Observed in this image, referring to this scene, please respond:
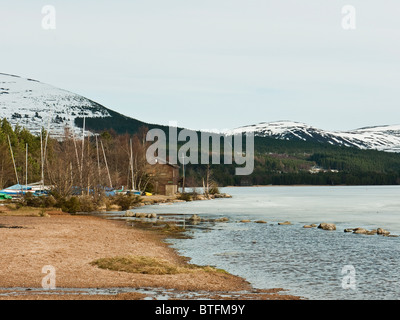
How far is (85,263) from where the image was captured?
23.5 m

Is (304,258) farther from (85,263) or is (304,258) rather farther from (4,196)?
(4,196)

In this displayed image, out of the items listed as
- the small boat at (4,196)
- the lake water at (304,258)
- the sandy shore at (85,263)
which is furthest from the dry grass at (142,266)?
the small boat at (4,196)

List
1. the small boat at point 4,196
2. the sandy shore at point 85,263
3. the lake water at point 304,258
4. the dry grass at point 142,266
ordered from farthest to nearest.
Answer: the small boat at point 4,196 < the dry grass at point 142,266 < the lake water at point 304,258 < the sandy shore at point 85,263

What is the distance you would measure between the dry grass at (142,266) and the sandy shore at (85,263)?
0.47m

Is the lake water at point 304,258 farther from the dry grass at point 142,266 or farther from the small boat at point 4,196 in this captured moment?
the small boat at point 4,196

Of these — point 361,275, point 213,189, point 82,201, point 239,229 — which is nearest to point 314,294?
point 361,275

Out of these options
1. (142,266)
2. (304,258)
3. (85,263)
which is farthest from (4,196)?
(142,266)

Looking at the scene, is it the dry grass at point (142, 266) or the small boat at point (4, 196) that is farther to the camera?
the small boat at point (4, 196)

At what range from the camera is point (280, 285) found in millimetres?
20922

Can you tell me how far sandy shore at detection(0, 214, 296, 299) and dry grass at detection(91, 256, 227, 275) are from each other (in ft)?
1.54

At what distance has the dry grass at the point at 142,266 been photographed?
862 inches
